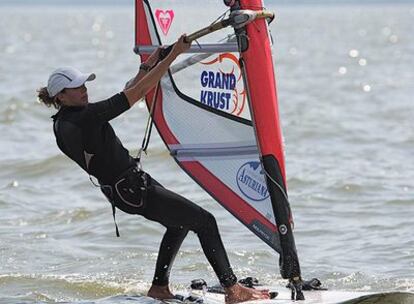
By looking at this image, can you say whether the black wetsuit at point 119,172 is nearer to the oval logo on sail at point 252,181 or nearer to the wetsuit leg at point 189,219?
the wetsuit leg at point 189,219

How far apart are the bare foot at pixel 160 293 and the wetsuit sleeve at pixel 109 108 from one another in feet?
4.06

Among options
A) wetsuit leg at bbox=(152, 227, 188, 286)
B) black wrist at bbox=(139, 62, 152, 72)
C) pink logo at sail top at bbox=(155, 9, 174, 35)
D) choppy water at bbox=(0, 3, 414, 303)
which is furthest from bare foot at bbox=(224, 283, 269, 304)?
pink logo at sail top at bbox=(155, 9, 174, 35)

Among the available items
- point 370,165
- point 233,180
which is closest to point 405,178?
point 370,165

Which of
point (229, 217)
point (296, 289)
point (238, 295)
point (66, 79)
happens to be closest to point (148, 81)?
point (66, 79)

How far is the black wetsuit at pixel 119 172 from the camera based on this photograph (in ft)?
21.5

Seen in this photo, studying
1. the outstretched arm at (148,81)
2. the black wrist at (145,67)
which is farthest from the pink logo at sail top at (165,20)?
the outstretched arm at (148,81)

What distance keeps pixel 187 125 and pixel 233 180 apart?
0.44 metres

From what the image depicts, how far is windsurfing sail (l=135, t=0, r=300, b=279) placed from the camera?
682 centimetres

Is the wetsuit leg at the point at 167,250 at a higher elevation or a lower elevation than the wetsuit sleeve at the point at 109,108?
lower

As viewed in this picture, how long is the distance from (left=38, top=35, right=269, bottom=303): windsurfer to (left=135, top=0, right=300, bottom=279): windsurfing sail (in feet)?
1.16

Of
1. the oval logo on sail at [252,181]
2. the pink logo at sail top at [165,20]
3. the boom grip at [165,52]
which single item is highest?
the pink logo at sail top at [165,20]

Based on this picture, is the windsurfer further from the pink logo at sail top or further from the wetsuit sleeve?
the pink logo at sail top

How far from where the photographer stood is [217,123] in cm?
713

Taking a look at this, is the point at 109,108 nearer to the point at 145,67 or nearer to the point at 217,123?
the point at 145,67
